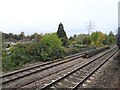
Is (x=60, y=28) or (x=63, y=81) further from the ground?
(x=60, y=28)

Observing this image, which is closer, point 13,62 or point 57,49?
point 13,62

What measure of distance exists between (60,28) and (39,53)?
40292mm

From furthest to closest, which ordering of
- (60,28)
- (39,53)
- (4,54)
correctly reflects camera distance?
(60,28) < (39,53) < (4,54)

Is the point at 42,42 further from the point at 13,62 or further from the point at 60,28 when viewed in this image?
the point at 60,28

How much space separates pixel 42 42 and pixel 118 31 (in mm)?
12352

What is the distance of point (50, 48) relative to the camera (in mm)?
27719

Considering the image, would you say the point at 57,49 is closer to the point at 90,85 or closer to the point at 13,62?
the point at 13,62

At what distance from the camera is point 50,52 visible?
1040 inches

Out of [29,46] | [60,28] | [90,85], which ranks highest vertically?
[60,28]

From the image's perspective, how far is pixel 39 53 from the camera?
25250 millimetres

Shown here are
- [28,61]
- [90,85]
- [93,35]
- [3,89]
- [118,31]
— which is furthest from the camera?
[93,35]

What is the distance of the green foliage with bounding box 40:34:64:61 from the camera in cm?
2526

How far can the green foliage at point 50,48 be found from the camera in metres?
25.3

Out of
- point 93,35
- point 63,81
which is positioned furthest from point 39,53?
point 93,35
